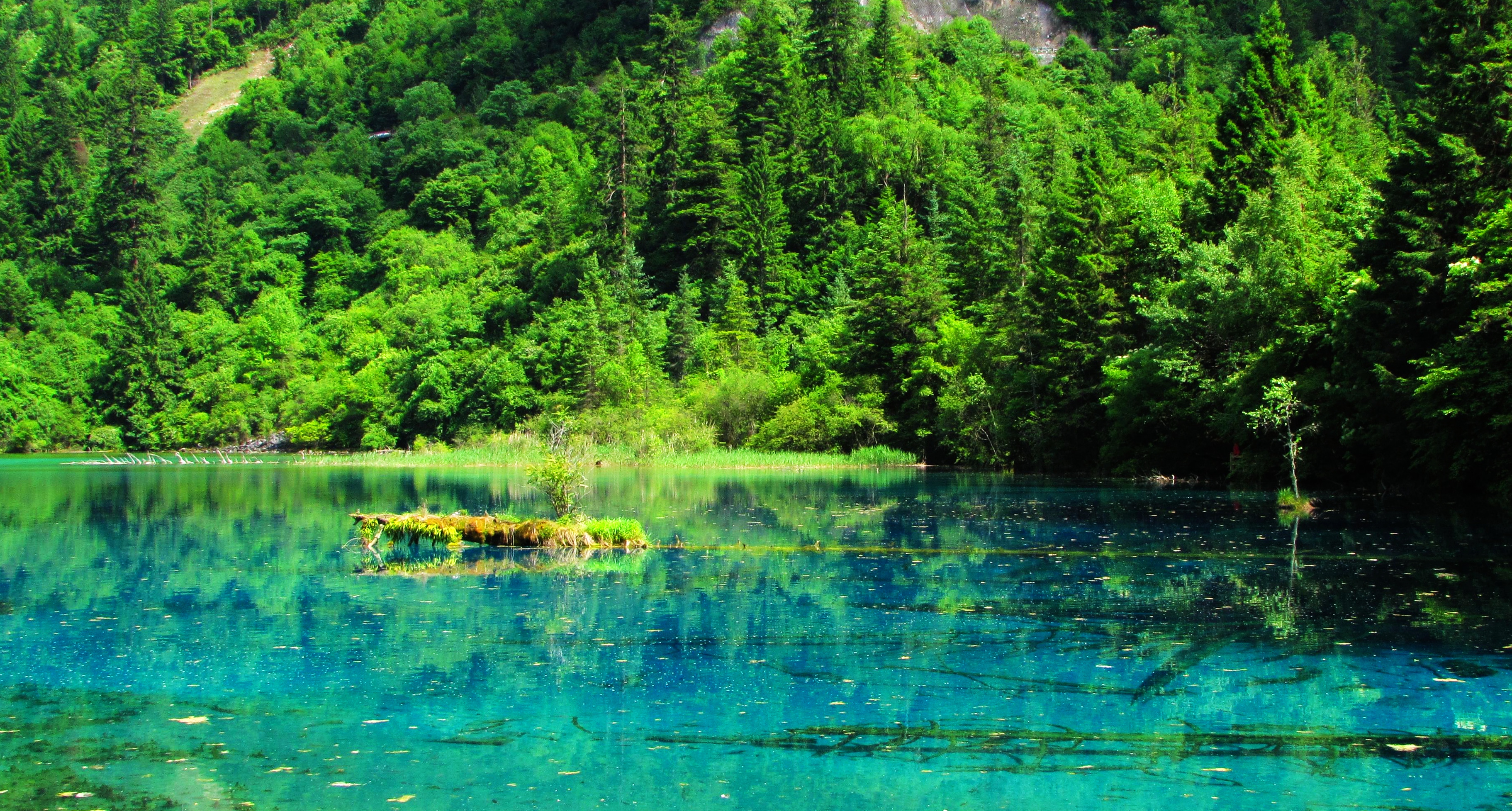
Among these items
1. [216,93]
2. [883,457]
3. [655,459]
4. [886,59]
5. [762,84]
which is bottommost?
[655,459]

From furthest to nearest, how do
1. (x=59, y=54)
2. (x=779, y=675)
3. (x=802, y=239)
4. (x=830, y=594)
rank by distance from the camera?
(x=59, y=54)
(x=802, y=239)
(x=830, y=594)
(x=779, y=675)

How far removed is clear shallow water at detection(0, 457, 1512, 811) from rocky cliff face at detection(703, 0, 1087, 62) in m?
115

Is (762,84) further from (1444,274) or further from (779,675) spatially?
(779,675)

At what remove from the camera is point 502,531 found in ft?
83.8

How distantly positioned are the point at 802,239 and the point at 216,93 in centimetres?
12693

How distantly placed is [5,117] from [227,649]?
529 feet

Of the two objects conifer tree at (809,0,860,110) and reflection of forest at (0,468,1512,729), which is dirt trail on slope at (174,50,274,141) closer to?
conifer tree at (809,0,860,110)

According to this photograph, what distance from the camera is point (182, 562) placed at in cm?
2339

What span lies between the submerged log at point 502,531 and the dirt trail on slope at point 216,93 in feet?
518

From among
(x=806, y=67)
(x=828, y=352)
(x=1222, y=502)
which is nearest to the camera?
(x=1222, y=502)

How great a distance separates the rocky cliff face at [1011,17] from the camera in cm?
13262

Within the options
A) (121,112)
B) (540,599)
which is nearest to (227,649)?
(540,599)

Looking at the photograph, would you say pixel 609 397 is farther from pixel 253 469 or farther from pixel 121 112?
pixel 121 112

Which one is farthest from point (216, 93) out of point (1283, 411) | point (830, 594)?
point (830, 594)
